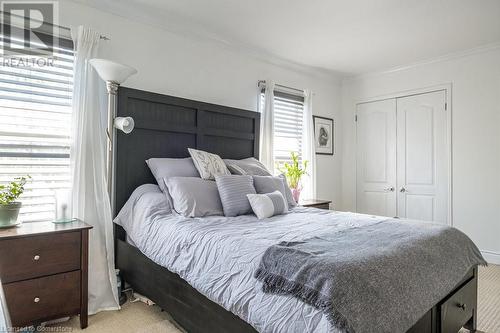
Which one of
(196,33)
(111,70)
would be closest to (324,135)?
(196,33)

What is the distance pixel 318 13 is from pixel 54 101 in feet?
7.81

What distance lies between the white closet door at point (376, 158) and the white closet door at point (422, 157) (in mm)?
105

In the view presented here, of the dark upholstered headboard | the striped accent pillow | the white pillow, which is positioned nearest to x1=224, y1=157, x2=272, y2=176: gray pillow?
the white pillow

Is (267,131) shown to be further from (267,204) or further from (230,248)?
(230,248)

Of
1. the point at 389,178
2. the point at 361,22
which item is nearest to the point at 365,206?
the point at 389,178

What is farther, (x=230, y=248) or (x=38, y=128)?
(x=38, y=128)

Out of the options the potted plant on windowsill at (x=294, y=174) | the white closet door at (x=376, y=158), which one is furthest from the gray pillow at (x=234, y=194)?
the white closet door at (x=376, y=158)

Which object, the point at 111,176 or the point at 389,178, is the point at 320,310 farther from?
the point at 389,178

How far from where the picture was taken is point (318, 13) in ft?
9.59

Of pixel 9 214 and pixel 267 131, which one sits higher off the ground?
pixel 267 131

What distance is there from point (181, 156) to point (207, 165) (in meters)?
0.41

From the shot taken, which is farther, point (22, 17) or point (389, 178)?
point (389, 178)

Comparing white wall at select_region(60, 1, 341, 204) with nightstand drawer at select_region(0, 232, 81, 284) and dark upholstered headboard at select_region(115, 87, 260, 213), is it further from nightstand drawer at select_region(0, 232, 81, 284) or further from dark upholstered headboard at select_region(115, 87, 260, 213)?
nightstand drawer at select_region(0, 232, 81, 284)

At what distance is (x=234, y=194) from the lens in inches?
100
